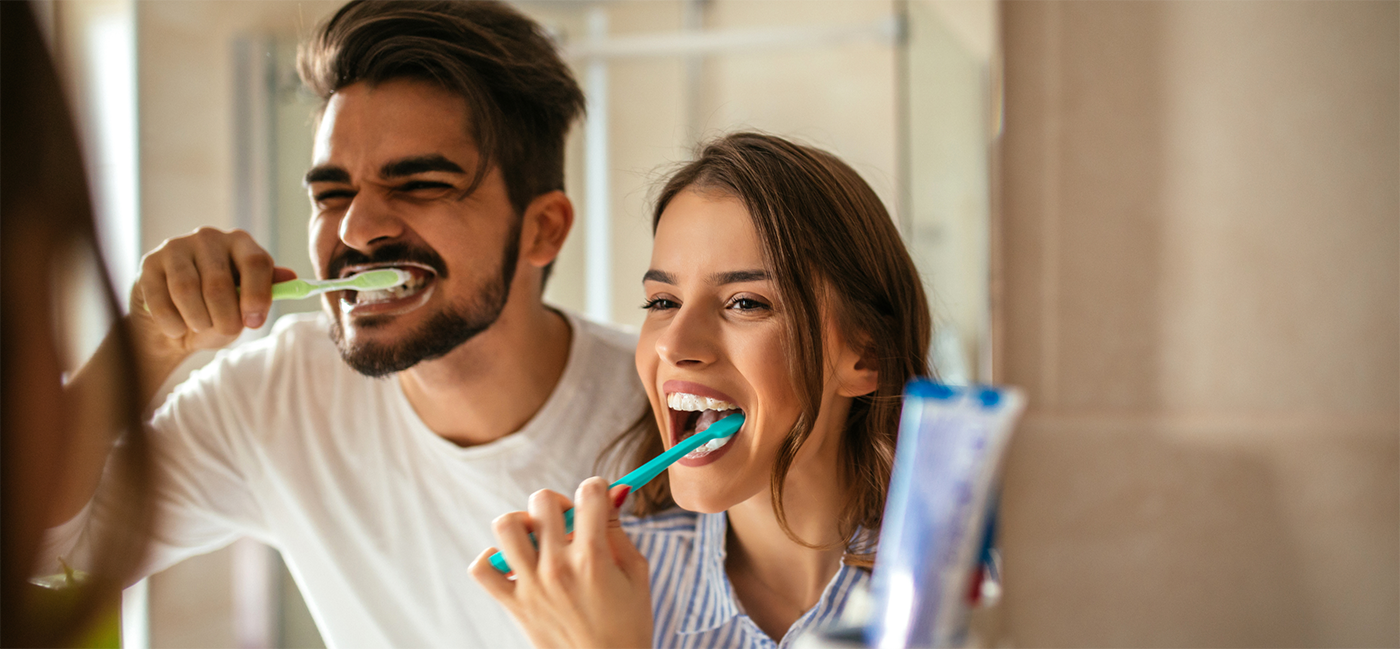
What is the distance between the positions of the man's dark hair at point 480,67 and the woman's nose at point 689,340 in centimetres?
26

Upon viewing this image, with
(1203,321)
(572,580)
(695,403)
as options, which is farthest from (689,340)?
(1203,321)

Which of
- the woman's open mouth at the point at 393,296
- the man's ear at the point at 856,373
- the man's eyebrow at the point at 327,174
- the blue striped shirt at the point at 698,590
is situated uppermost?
the man's eyebrow at the point at 327,174

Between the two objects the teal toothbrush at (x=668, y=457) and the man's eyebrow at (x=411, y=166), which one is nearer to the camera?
the teal toothbrush at (x=668, y=457)

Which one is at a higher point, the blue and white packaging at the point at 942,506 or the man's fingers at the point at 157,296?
the man's fingers at the point at 157,296

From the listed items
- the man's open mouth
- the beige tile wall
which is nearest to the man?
the man's open mouth

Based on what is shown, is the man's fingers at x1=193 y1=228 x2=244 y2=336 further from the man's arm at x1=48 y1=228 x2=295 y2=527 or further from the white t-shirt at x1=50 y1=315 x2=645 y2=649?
the white t-shirt at x1=50 y1=315 x2=645 y2=649

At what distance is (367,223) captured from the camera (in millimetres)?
598

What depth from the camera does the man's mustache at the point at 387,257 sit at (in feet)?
1.99

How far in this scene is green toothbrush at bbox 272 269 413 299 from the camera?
0.58 m

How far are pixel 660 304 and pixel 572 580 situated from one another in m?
→ 0.17

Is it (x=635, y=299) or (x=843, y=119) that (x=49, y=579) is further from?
(x=843, y=119)

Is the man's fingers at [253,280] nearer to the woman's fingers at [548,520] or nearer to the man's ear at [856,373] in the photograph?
the woman's fingers at [548,520]

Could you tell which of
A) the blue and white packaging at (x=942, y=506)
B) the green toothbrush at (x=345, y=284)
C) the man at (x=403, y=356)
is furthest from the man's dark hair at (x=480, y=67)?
the blue and white packaging at (x=942, y=506)

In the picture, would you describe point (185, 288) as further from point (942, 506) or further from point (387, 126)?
point (942, 506)
